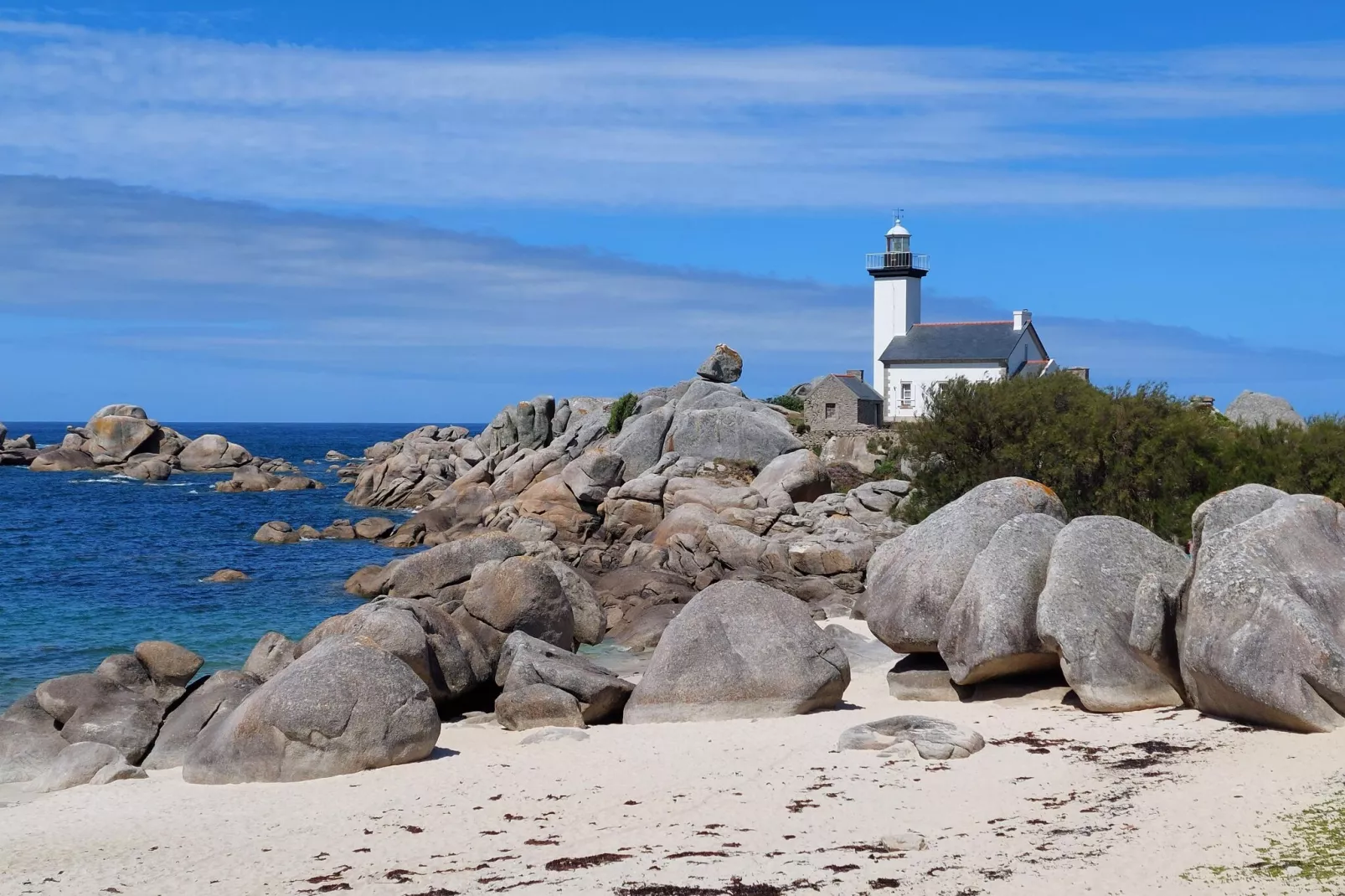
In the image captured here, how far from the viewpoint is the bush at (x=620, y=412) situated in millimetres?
61031

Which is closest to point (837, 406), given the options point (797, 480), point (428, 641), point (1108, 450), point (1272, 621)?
point (797, 480)

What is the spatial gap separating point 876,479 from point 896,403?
666 inches

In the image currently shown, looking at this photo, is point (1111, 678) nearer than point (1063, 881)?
No

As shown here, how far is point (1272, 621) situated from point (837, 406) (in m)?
43.7

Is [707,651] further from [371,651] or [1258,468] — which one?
[1258,468]

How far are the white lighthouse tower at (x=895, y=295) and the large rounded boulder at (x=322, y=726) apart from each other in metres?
52.4

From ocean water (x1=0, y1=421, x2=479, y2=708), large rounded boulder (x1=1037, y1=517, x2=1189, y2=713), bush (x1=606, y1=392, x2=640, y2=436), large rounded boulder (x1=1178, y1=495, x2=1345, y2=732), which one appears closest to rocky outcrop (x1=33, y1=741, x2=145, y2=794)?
ocean water (x1=0, y1=421, x2=479, y2=708)

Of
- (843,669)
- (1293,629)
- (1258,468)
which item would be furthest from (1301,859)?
(1258,468)

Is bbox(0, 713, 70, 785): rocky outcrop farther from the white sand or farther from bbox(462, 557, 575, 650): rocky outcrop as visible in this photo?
bbox(462, 557, 575, 650): rocky outcrop

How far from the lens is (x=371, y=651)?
1716cm

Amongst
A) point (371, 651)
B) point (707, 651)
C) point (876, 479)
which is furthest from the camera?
point (876, 479)

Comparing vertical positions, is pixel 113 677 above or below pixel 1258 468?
below

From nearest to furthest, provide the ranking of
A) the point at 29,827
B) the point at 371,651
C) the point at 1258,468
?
the point at 29,827 → the point at 371,651 → the point at 1258,468

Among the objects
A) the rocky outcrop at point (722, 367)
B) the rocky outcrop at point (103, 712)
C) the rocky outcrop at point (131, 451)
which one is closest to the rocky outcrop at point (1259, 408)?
the rocky outcrop at point (722, 367)
